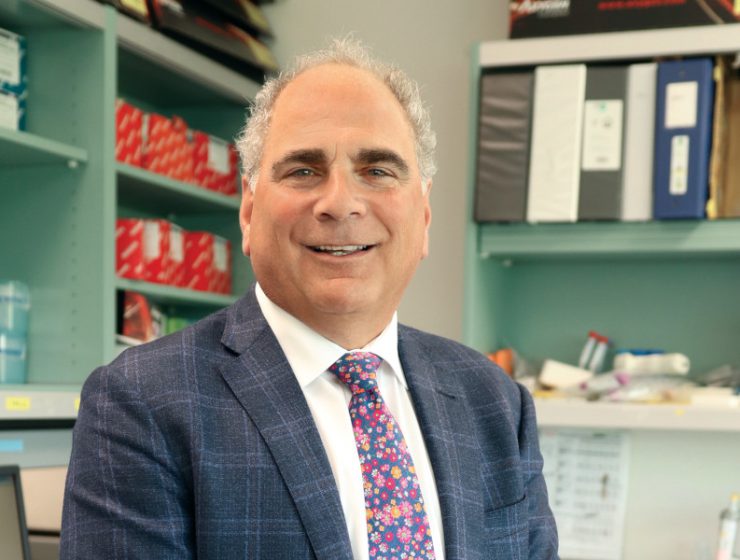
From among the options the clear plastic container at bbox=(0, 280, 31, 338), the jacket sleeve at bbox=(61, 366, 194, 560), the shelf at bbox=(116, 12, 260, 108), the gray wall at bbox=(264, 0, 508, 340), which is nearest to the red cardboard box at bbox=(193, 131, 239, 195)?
the shelf at bbox=(116, 12, 260, 108)

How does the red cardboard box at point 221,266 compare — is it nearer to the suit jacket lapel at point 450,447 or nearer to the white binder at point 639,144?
the white binder at point 639,144

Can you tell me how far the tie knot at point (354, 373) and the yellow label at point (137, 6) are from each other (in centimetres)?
145

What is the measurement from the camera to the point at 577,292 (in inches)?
108

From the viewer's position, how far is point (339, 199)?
1159mm

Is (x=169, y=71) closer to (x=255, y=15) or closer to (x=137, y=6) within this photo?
(x=137, y=6)

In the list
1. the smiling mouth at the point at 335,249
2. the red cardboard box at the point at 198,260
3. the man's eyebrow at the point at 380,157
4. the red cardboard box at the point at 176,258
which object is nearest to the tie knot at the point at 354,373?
the smiling mouth at the point at 335,249

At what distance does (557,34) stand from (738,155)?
0.50 metres

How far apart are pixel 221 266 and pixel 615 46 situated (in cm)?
122

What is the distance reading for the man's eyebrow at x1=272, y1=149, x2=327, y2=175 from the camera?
118 centimetres

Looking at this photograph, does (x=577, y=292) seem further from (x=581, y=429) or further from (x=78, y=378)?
(x=78, y=378)

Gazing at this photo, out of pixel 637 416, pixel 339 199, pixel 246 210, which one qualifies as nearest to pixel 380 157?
pixel 339 199

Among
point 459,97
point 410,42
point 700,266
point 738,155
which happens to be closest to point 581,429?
point 700,266

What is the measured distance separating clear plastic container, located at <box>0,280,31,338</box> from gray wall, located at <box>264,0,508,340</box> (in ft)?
3.66

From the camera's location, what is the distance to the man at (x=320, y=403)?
1038 mm
